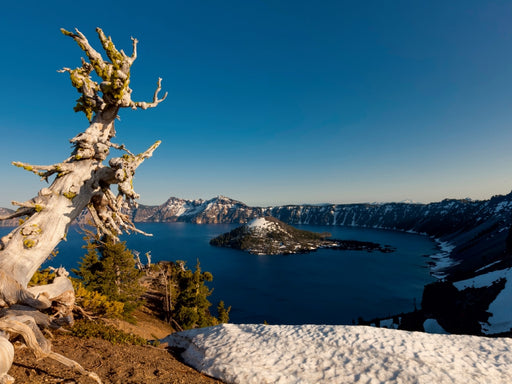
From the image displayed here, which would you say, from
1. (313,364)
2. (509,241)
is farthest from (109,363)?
(509,241)

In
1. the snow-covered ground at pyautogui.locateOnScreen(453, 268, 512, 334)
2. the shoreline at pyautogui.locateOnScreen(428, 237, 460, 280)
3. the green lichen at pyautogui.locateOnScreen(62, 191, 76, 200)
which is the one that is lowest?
the shoreline at pyautogui.locateOnScreen(428, 237, 460, 280)

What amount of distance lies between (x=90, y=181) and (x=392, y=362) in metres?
12.9

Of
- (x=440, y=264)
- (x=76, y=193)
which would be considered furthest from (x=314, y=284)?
(x=76, y=193)

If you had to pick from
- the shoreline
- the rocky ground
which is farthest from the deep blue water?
the rocky ground

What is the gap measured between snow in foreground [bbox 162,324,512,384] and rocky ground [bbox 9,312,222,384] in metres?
1.13

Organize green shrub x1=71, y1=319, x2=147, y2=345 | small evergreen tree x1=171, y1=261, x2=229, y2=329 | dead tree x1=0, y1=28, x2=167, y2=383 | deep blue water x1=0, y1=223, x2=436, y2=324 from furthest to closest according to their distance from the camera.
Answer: deep blue water x1=0, y1=223, x2=436, y2=324 < small evergreen tree x1=171, y1=261, x2=229, y2=329 < green shrub x1=71, y1=319, x2=147, y2=345 < dead tree x1=0, y1=28, x2=167, y2=383

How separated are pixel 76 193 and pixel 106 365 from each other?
5762 millimetres

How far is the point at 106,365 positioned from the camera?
25.8ft

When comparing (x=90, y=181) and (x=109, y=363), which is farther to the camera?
(x=90, y=181)

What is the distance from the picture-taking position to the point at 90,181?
8.66m

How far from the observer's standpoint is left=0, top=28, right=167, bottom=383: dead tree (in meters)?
7.33

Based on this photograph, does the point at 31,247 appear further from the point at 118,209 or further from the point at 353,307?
the point at 353,307

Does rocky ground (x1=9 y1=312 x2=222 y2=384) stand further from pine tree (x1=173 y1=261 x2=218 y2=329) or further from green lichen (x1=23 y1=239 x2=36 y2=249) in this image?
pine tree (x1=173 y1=261 x2=218 y2=329)

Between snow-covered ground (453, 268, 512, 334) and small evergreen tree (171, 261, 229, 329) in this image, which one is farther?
snow-covered ground (453, 268, 512, 334)
